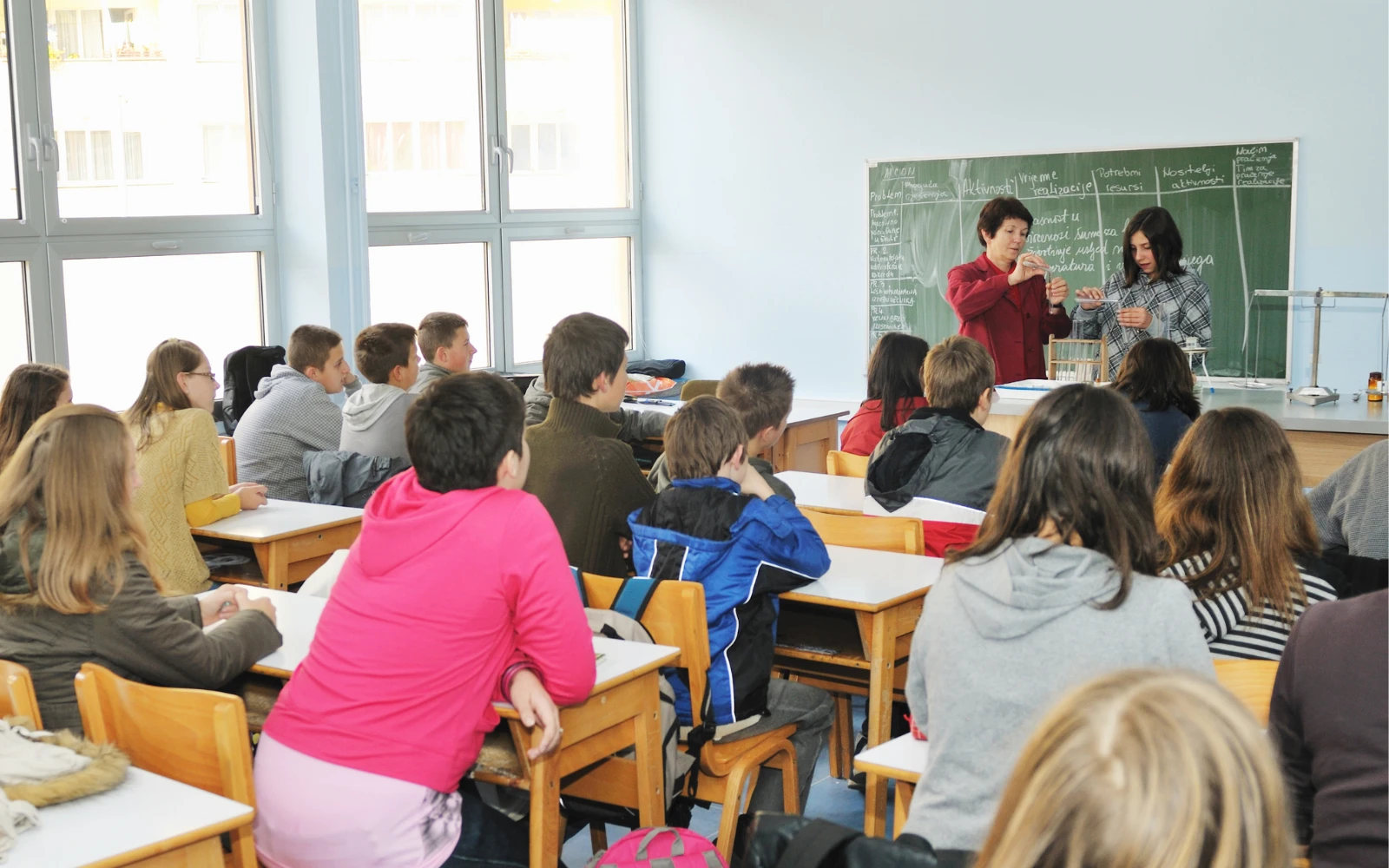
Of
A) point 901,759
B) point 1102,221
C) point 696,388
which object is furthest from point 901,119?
point 901,759

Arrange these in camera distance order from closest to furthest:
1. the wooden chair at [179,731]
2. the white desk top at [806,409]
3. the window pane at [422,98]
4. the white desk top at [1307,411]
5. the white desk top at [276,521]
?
the wooden chair at [179,731] < the white desk top at [276,521] < the white desk top at [1307,411] < the white desk top at [806,409] < the window pane at [422,98]

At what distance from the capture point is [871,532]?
11.0 feet

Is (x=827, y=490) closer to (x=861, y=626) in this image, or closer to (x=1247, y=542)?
(x=861, y=626)

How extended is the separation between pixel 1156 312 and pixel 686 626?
3375 millimetres

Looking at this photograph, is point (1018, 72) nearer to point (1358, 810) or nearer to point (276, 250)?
point (276, 250)

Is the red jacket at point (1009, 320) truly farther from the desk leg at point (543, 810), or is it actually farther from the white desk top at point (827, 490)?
the desk leg at point (543, 810)

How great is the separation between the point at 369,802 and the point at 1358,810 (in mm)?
1372

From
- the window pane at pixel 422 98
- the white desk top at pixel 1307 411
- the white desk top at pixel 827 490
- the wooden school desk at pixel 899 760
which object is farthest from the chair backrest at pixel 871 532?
the window pane at pixel 422 98

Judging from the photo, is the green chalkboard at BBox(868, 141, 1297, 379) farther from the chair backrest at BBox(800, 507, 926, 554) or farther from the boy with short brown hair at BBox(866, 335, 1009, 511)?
the chair backrest at BBox(800, 507, 926, 554)

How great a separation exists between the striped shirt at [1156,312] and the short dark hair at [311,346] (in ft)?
9.65

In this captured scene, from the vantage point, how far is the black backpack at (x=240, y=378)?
221 inches

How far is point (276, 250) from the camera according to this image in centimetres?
657

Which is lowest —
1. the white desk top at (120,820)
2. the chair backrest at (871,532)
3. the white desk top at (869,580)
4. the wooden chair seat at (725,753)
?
the wooden chair seat at (725,753)

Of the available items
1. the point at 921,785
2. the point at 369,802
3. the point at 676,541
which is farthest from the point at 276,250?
the point at 921,785
